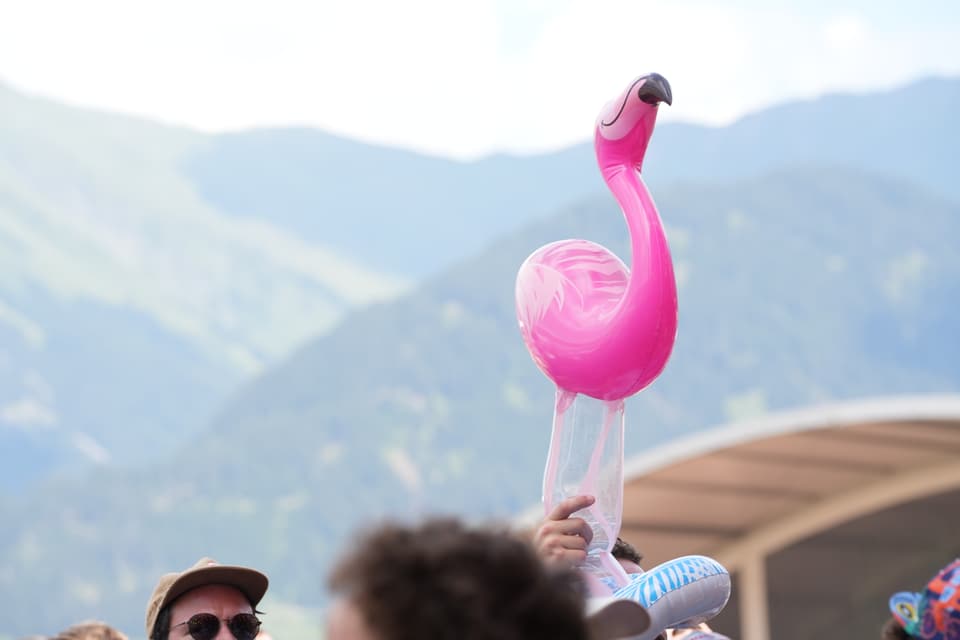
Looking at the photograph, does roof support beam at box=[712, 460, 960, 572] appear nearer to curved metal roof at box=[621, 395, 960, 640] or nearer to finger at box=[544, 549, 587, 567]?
curved metal roof at box=[621, 395, 960, 640]

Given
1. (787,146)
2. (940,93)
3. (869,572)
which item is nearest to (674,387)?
(787,146)

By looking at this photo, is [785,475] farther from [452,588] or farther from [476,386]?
[476,386]

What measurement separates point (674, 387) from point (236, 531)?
1579cm

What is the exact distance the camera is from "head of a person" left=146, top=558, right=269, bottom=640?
Answer: 3354 mm

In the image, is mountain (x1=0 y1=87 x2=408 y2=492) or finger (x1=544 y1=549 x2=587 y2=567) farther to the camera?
mountain (x1=0 y1=87 x2=408 y2=492)

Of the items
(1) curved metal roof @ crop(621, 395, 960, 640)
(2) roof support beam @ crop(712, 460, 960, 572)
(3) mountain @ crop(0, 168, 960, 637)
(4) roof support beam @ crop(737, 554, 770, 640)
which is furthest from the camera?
(3) mountain @ crop(0, 168, 960, 637)

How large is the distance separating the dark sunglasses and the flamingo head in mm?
1327

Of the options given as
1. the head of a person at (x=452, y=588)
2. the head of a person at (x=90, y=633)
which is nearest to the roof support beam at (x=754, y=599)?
the head of a person at (x=90, y=633)

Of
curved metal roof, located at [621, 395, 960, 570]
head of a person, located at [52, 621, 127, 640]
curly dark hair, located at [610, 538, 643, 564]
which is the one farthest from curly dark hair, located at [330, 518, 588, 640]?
curved metal roof, located at [621, 395, 960, 570]

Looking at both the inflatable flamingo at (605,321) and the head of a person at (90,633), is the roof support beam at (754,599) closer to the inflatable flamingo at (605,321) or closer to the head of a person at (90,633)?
the head of a person at (90,633)

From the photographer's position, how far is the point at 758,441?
10094 mm

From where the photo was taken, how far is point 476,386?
52.9 meters

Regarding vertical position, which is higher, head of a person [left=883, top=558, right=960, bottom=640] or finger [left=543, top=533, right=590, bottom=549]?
head of a person [left=883, top=558, right=960, bottom=640]

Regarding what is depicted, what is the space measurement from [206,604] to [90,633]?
0.97m
